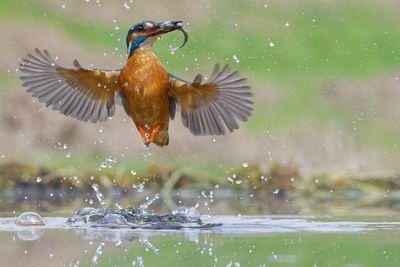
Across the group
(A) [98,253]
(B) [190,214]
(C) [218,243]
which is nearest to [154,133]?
(B) [190,214]

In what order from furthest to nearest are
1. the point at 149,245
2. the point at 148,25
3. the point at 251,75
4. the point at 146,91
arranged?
the point at 251,75 → the point at 148,25 → the point at 146,91 → the point at 149,245

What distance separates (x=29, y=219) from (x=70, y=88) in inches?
49.1

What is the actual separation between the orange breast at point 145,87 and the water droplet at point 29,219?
1038mm

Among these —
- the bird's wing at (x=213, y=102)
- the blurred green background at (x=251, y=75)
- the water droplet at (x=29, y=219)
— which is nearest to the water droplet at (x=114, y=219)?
the water droplet at (x=29, y=219)

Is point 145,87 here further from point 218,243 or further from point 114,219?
point 218,243

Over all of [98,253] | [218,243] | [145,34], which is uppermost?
[145,34]

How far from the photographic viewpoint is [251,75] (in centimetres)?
1869

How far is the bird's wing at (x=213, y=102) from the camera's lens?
36.2 feet

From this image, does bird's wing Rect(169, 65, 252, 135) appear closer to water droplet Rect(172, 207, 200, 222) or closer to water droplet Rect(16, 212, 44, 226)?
water droplet Rect(172, 207, 200, 222)

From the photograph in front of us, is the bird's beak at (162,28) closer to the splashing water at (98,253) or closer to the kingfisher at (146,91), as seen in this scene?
the kingfisher at (146,91)

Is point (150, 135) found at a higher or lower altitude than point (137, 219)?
higher

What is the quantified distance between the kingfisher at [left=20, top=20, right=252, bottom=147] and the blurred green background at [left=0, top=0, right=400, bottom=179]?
3495 millimetres

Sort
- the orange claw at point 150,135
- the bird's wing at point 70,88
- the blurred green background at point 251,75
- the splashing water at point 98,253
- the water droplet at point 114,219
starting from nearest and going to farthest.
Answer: the splashing water at point 98,253, the water droplet at point 114,219, the orange claw at point 150,135, the bird's wing at point 70,88, the blurred green background at point 251,75

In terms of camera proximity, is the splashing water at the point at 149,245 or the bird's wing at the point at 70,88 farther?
the bird's wing at the point at 70,88
